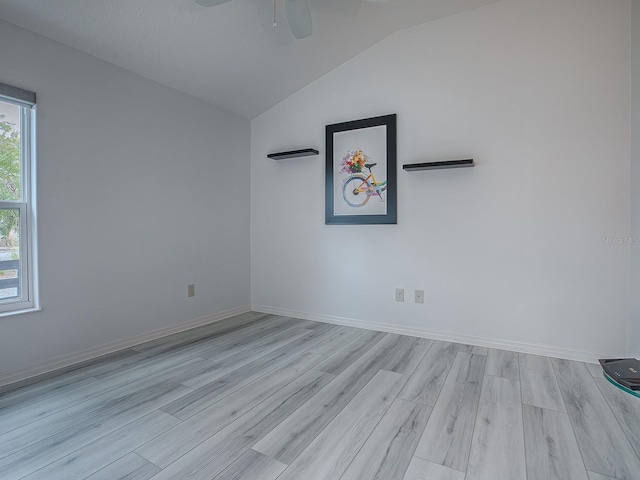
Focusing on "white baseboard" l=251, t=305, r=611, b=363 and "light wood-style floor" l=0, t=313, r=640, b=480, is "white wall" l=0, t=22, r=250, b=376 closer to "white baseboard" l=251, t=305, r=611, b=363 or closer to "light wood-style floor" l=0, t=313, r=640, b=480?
"light wood-style floor" l=0, t=313, r=640, b=480

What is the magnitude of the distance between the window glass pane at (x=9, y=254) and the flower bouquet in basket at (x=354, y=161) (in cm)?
264

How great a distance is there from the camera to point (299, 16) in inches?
84.7

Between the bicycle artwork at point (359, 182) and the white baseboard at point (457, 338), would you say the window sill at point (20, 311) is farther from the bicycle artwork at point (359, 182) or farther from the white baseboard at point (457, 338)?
the bicycle artwork at point (359, 182)

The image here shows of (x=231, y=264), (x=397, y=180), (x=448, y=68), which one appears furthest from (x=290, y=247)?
(x=448, y=68)

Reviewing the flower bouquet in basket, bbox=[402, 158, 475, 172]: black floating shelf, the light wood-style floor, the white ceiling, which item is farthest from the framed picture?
the light wood-style floor

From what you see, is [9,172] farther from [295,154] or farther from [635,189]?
[635,189]

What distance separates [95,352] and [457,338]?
9.81 ft

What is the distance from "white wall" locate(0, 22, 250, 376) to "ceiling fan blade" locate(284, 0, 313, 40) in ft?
5.02

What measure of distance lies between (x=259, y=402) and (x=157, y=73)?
9.14 feet

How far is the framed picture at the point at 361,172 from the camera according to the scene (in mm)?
3184

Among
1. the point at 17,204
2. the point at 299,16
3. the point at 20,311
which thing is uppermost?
the point at 299,16

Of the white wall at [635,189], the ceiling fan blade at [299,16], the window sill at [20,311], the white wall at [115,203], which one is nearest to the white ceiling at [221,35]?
the white wall at [115,203]

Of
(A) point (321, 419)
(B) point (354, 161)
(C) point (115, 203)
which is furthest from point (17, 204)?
(B) point (354, 161)

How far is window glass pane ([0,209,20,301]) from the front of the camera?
2213 millimetres
